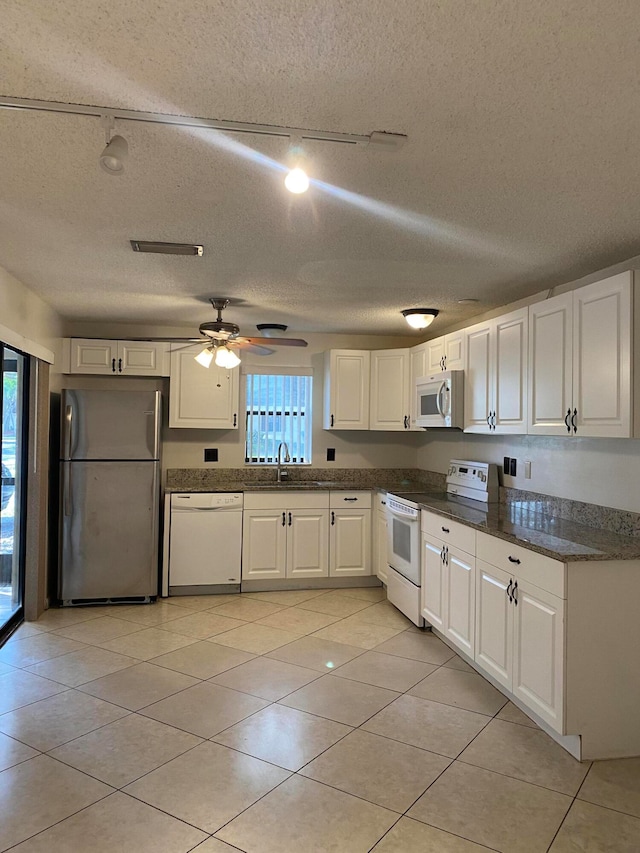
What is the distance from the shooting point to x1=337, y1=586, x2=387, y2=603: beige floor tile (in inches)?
203

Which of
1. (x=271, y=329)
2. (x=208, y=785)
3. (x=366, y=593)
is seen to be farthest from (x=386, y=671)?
(x=271, y=329)

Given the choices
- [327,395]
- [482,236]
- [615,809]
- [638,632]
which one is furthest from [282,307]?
[615,809]

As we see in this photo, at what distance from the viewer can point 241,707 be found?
10.1 feet

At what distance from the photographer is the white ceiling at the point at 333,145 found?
138 cm

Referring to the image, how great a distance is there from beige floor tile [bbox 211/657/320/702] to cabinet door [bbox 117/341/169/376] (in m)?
2.72

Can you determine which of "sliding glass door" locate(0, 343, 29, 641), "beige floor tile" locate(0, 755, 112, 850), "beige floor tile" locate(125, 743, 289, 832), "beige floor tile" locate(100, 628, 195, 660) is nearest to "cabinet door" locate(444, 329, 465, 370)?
"beige floor tile" locate(100, 628, 195, 660)

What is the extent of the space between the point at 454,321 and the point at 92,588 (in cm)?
370

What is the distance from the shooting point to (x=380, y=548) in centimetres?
527

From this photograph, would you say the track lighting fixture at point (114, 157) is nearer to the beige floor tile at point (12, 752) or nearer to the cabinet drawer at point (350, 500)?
the beige floor tile at point (12, 752)

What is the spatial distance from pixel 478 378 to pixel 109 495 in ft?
9.86

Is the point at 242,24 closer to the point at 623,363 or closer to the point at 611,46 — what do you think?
the point at 611,46

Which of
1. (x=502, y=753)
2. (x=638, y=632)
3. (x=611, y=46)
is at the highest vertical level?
(x=611, y=46)

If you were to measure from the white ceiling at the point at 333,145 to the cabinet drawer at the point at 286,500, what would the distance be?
219cm

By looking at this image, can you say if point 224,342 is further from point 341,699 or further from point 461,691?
point 461,691
